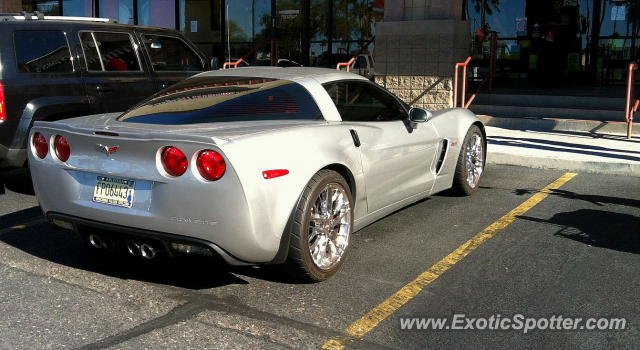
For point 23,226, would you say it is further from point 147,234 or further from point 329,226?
point 329,226

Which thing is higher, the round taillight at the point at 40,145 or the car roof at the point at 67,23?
the car roof at the point at 67,23

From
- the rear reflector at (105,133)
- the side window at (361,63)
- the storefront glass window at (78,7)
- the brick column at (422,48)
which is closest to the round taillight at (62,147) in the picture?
the rear reflector at (105,133)

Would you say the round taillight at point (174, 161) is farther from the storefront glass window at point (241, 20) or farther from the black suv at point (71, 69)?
the storefront glass window at point (241, 20)

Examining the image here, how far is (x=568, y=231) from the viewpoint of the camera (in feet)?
18.5

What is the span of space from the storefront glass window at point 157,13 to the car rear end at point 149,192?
18.7 meters

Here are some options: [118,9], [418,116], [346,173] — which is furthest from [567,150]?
[118,9]

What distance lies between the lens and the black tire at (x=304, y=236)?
405cm

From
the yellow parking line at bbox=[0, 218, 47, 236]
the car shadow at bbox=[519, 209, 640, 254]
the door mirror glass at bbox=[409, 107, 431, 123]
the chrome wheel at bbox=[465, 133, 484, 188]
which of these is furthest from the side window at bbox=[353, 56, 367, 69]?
the yellow parking line at bbox=[0, 218, 47, 236]

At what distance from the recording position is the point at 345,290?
14.0 feet

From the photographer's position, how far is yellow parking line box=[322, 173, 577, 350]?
142 inches

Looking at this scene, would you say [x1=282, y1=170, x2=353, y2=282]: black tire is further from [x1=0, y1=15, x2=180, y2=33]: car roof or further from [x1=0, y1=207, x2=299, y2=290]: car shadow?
[x1=0, y1=15, x2=180, y2=33]: car roof

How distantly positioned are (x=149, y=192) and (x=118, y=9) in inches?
839

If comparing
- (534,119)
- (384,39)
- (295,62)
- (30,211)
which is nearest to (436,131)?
(30,211)

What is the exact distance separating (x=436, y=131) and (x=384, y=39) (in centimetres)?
812
